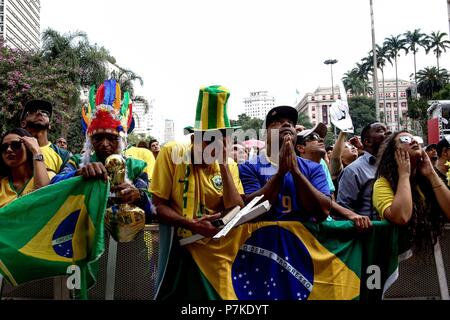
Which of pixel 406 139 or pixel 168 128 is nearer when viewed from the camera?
pixel 406 139

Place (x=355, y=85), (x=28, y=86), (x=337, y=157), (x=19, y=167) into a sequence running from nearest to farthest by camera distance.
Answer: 1. (x=19, y=167)
2. (x=337, y=157)
3. (x=28, y=86)
4. (x=355, y=85)

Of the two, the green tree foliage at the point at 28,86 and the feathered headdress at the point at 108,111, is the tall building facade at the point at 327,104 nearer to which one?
the green tree foliage at the point at 28,86

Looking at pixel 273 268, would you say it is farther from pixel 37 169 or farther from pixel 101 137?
pixel 37 169

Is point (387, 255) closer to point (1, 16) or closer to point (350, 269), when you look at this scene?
point (350, 269)

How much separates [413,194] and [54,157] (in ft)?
10.0

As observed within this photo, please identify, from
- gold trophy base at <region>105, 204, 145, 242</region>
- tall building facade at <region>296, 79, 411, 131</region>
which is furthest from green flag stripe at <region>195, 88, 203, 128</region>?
tall building facade at <region>296, 79, 411, 131</region>

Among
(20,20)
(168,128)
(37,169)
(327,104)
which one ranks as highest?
(20,20)

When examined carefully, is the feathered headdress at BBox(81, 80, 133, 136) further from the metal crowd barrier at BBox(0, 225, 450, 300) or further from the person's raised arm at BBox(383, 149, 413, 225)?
the person's raised arm at BBox(383, 149, 413, 225)

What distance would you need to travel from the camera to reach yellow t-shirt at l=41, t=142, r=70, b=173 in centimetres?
445

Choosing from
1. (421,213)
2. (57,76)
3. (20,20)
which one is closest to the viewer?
(421,213)

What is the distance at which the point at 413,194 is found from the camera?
12.0 feet

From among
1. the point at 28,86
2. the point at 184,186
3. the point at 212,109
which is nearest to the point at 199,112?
the point at 212,109

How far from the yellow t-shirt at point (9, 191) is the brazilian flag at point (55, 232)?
0.31 m

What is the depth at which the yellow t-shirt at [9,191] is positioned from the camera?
358 centimetres
